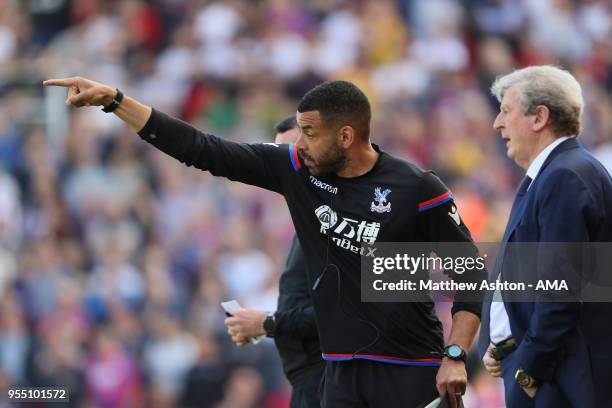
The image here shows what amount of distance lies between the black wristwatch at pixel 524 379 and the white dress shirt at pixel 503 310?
0.26 meters

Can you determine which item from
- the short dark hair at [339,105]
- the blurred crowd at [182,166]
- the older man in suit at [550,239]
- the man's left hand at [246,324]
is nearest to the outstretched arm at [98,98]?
the short dark hair at [339,105]

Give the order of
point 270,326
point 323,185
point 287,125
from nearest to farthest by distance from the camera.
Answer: point 323,185 → point 270,326 → point 287,125

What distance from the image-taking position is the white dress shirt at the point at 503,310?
5.52 m

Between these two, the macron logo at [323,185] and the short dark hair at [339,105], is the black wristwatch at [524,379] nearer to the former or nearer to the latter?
the macron logo at [323,185]

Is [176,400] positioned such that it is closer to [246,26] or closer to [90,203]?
[90,203]

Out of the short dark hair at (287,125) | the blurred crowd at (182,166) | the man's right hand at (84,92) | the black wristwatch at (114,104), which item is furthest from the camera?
the blurred crowd at (182,166)

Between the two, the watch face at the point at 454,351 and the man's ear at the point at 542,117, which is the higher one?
the man's ear at the point at 542,117

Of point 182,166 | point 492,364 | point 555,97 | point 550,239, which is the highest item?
point 182,166

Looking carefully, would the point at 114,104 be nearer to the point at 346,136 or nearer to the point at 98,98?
the point at 98,98

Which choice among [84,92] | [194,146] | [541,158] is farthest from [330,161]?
[84,92]

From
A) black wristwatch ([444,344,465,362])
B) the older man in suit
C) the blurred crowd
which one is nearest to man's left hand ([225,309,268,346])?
black wristwatch ([444,344,465,362])

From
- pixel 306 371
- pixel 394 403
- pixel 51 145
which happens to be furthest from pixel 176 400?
pixel 394 403

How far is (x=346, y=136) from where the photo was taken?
5.70 meters

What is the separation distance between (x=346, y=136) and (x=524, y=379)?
55.6 inches
